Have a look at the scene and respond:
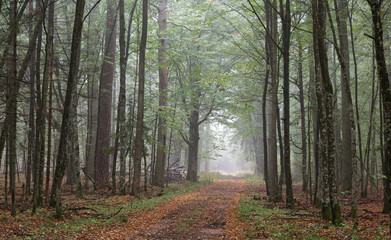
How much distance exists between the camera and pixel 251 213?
9188 millimetres

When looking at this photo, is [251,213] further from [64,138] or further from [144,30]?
[144,30]

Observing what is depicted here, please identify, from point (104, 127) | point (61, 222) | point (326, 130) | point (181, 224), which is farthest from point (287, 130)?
point (104, 127)

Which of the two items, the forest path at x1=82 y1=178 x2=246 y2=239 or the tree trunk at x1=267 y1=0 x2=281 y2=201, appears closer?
the forest path at x1=82 y1=178 x2=246 y2=239

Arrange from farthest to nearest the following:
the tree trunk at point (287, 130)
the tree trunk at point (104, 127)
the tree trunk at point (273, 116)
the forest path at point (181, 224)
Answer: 1. the tree trunk at point (104, 127)
2. the tree trunk at point (273, 116)
3. the tree trunk at point (287, 130)
4. the forest path at point (181, 224)

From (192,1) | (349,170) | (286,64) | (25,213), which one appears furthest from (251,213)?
(192,1)

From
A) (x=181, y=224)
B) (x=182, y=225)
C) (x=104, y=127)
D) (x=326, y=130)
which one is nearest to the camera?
(x=326, y=130)

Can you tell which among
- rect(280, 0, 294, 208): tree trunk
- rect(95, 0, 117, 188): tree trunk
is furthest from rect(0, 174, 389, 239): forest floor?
rect(95, 0, 117, 188): tree trunk

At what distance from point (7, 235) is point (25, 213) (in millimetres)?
2361

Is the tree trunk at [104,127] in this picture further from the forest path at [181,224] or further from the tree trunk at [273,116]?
the tree trunk at [273,116]

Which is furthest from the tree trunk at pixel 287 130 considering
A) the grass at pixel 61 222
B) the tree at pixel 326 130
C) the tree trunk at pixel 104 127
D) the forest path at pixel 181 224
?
the tree trunk at pixel 104 127

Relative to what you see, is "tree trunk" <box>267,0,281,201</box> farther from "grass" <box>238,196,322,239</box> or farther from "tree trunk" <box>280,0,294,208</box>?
"grass" <box>238,196,322,239</box>

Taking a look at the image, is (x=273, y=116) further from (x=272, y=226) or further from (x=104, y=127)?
(x=104, y=127)

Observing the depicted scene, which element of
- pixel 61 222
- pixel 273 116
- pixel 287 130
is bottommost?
pixel 61 222

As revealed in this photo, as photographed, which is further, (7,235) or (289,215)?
(289,215)
